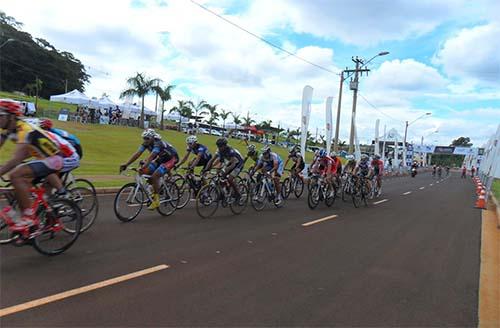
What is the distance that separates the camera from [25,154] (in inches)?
196

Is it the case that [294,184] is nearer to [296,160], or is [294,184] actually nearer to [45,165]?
[296,160]

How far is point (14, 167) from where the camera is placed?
4977mm

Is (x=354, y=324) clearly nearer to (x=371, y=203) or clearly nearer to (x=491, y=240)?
(x=491, y=240)

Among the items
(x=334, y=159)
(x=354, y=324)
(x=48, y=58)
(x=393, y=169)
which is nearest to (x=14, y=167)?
(x=354, y=324)

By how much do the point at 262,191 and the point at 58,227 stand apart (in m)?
6.82

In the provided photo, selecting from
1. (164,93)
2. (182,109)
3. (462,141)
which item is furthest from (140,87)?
(462,141)

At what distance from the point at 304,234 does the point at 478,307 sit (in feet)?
13.1

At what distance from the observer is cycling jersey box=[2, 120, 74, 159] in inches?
198

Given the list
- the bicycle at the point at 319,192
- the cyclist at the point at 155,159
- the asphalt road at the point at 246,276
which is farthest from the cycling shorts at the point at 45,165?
the bicycle at the point at 319,192

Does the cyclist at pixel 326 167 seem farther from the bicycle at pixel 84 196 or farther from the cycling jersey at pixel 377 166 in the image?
the bicycle at pixel 84 196

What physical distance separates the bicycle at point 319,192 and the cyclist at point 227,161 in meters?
2.89

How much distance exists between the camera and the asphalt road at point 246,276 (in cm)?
414

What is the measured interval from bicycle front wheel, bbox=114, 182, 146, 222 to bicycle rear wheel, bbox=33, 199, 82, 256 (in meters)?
2.19

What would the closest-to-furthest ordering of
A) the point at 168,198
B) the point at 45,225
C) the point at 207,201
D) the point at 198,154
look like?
the point at 45,225
the point at 168,198
the point at 207,201
the point at 198,154
